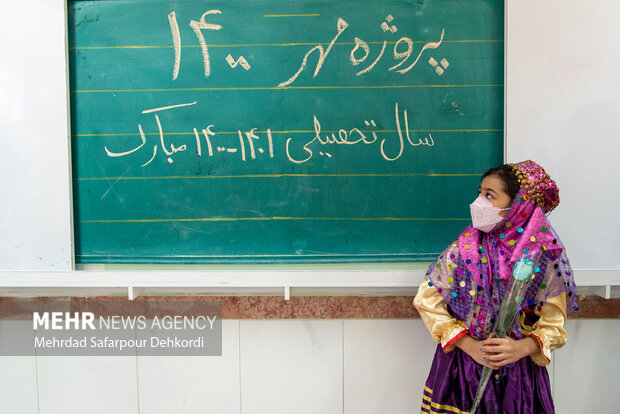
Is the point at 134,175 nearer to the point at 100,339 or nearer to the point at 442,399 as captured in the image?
the point at 100,339

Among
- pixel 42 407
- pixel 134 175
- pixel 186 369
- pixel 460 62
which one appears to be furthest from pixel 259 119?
pixel 42 407

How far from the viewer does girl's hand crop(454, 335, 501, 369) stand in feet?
4.50

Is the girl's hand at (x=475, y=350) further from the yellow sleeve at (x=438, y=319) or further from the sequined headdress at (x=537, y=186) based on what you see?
the sequined headdress at (x=537, y=186)

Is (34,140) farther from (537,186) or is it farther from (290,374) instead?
(537,186)

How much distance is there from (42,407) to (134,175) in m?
1.21

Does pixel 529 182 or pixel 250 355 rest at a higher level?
pixel 529 182

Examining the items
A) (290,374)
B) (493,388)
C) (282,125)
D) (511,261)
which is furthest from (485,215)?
(290,374)

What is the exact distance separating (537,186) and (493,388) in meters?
0.71

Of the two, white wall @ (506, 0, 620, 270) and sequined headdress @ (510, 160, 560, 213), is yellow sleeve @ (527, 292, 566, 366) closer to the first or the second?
sequined headdress @ (510, 160, 560, 213)

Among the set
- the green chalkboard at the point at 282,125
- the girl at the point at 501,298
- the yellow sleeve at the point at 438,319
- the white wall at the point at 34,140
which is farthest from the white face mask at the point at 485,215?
the white wall at the point at 34,140

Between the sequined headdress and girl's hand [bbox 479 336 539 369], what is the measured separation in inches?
17.7

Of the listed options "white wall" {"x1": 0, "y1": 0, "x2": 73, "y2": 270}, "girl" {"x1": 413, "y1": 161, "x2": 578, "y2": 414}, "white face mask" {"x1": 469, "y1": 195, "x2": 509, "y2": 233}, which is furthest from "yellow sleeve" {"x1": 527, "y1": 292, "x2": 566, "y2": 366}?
"white wall" {"x1": 0, "y1": 0, "x2": 73, "y2": 270}

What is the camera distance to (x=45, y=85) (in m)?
1.77

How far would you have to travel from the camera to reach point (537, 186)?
1.32 m
